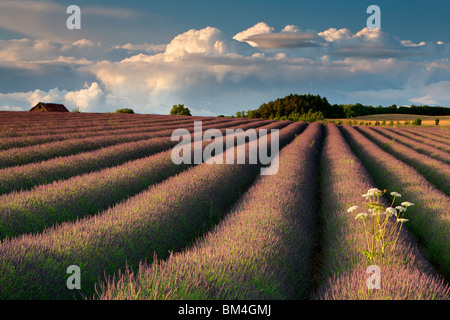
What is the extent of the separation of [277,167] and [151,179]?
2881 millimetres

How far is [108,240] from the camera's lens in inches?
128

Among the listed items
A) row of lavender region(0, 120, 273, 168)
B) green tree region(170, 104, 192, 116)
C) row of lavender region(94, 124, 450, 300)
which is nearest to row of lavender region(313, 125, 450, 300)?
row of lavender region(94, 124, 450, 300)

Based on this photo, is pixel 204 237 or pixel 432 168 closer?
pixel 204 237

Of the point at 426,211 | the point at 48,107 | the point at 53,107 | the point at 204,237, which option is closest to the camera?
the point at 204,237

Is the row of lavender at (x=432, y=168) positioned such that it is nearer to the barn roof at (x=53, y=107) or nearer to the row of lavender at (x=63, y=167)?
the row of lavender at (x=63, y=167)

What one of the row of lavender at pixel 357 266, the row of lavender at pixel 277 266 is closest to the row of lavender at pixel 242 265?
the row of lavender at pixel 277 266

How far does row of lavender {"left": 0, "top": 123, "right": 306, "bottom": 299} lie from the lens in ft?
8.44

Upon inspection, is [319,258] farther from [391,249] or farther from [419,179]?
[419,179]

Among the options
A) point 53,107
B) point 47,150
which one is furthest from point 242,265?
point 53,107

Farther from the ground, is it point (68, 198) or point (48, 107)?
point (48, 107)

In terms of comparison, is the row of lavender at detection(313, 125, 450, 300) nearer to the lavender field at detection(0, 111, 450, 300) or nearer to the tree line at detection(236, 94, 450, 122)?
the lavender field at detection(0, 111, 450, 300)

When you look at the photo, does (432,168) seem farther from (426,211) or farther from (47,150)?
(47,150)

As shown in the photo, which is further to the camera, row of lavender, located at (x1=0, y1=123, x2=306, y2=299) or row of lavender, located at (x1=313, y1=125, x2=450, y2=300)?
row of lavender, located at (x1=0, y1=123, x2=306, y2=299)
